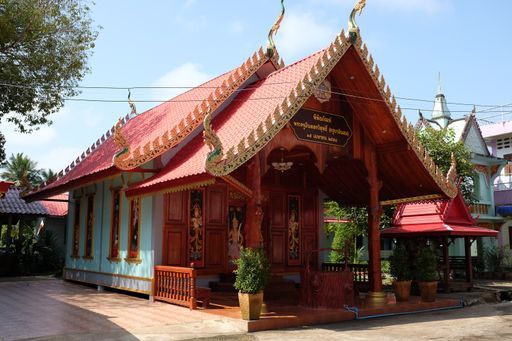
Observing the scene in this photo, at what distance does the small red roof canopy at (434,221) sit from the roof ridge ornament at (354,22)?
6.26m

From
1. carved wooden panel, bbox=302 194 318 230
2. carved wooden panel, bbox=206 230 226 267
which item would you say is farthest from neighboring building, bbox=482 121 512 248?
carved wooden panel, bbox=206 230 226 267

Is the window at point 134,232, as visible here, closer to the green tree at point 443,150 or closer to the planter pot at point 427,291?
the planter pot at point 427,291

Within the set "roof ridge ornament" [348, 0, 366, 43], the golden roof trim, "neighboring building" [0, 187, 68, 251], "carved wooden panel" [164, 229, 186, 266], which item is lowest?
"carved wooden panel" [164, 229, 186, 266]

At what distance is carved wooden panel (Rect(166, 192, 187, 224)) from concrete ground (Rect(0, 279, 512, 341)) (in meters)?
1.92

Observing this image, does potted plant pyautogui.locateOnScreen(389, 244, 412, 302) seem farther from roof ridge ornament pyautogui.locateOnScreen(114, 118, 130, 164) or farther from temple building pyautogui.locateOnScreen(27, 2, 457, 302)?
roof ridge ornament pyautogui.locateOnScreen(114, 118, 130, 164)

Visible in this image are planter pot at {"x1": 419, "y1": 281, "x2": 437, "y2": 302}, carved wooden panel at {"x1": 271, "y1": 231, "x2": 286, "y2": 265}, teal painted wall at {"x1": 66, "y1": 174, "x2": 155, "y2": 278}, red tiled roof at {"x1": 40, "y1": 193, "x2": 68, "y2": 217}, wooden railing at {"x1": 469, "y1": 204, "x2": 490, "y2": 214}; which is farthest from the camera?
red tiled roof at {"x1": 40, "y1": 193, "x2": 68, "y2": 217}

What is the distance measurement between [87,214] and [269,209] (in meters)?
5.56

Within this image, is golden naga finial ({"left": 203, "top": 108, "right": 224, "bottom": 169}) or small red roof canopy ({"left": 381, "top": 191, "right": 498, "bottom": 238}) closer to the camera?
golden naga finial ({"left": 203, "top": 108, "right": 224, "bottom": 169})

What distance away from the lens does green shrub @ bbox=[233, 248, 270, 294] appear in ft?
28.1

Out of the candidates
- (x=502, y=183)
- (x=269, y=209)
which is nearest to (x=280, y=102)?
(x=269, y=209)

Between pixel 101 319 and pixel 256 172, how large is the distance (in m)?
3.76

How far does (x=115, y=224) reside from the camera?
1338cm

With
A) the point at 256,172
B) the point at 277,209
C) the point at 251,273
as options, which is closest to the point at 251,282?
the point at 251,273

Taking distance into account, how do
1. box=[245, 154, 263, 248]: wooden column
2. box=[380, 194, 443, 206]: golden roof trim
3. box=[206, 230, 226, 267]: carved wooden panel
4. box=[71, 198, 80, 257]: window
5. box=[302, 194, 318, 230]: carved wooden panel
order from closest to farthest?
box=[245, 154, 263, 248]: wooden column, box=[206, 230, 226, 267]: carved wooden panel, box=[380, 194, 443, 206]: golden roof trim, box=[302, 194, 318, 230]: carved wooden panel, box=[71, 198, 80, 257]: window
